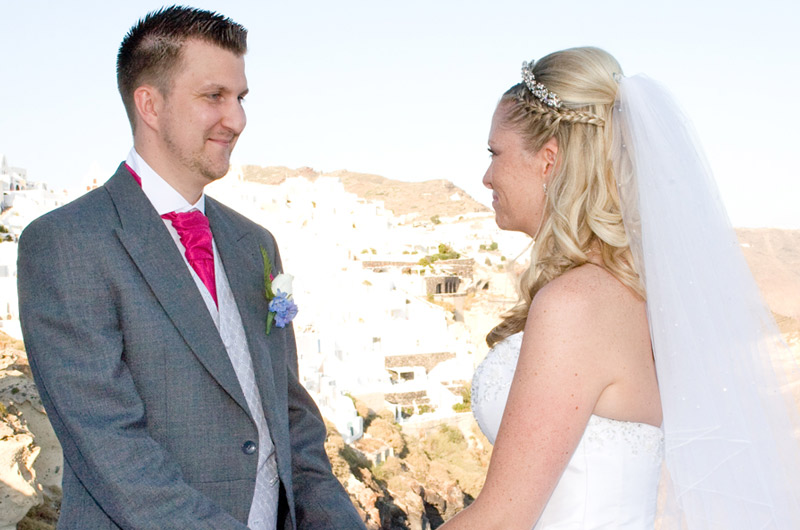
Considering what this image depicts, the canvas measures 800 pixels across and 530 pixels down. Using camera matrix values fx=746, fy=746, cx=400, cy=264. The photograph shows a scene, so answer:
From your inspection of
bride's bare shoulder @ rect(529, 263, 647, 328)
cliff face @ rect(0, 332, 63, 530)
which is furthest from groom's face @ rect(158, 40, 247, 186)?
cliff face @ rect(0, 332, 63, 530)

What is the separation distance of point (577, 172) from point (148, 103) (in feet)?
3.42

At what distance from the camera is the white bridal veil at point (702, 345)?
176 cm

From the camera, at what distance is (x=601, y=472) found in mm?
1791

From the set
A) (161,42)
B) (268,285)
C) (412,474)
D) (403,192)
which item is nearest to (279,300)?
(268,285)

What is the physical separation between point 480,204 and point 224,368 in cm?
8692

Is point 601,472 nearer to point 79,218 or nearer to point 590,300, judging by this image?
point 590,300

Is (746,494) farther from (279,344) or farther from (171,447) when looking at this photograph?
(171,447)

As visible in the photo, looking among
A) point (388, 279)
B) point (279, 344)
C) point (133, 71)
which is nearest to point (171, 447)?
point (279, 344)

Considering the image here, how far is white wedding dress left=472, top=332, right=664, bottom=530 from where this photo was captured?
69.9 inches

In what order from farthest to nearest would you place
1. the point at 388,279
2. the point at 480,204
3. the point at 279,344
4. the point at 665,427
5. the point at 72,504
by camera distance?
the point at 480,204 < the point at 388,279 < the point at 279,344 < the point at 665,427 < the point at 72,504

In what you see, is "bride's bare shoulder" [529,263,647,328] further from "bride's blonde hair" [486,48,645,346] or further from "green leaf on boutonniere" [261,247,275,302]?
"green leaf on boutonniere" [261,247,275,302]

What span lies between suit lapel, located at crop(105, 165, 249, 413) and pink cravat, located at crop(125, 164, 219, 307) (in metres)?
0.07

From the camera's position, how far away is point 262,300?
205 centimetres

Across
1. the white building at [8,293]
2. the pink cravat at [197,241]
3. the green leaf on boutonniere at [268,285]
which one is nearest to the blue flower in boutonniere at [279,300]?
the green leaf on boutonniere at [268,285]
